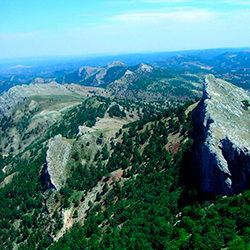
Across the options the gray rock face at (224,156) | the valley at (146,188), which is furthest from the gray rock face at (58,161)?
the gray rock face at (224,156)

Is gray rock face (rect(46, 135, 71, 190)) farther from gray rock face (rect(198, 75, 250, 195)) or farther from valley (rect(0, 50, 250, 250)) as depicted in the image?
gray rock face (rect(198, 75, 250, 195))

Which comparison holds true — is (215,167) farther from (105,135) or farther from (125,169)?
(105,135)

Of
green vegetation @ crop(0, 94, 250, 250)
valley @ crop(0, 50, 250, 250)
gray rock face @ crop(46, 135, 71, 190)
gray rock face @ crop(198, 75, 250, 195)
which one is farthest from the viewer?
gray rock face @ crop(46, 135, 71, 190)

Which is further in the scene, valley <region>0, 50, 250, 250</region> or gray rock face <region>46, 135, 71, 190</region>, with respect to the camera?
gray rock face <region>46, 135, 71, 190</region>

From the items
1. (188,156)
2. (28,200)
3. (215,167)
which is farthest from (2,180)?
(215,167)

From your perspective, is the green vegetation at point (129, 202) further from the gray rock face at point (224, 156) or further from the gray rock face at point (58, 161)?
the gray rock face at point (224, 156)

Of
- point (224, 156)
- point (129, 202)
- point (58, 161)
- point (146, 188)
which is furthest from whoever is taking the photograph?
point (58, 161)

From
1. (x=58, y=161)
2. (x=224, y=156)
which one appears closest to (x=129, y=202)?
(x=224, y=156)

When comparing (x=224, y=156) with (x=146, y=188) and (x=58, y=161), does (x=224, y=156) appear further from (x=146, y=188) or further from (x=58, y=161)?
(x=58, y=161)

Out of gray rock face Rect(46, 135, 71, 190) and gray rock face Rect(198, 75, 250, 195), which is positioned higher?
gray rock face Rect(198, 75, 250, 195)

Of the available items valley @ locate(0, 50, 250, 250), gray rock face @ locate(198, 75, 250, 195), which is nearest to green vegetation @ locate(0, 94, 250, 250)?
valley @ locate(0, 50, 250, 250)
